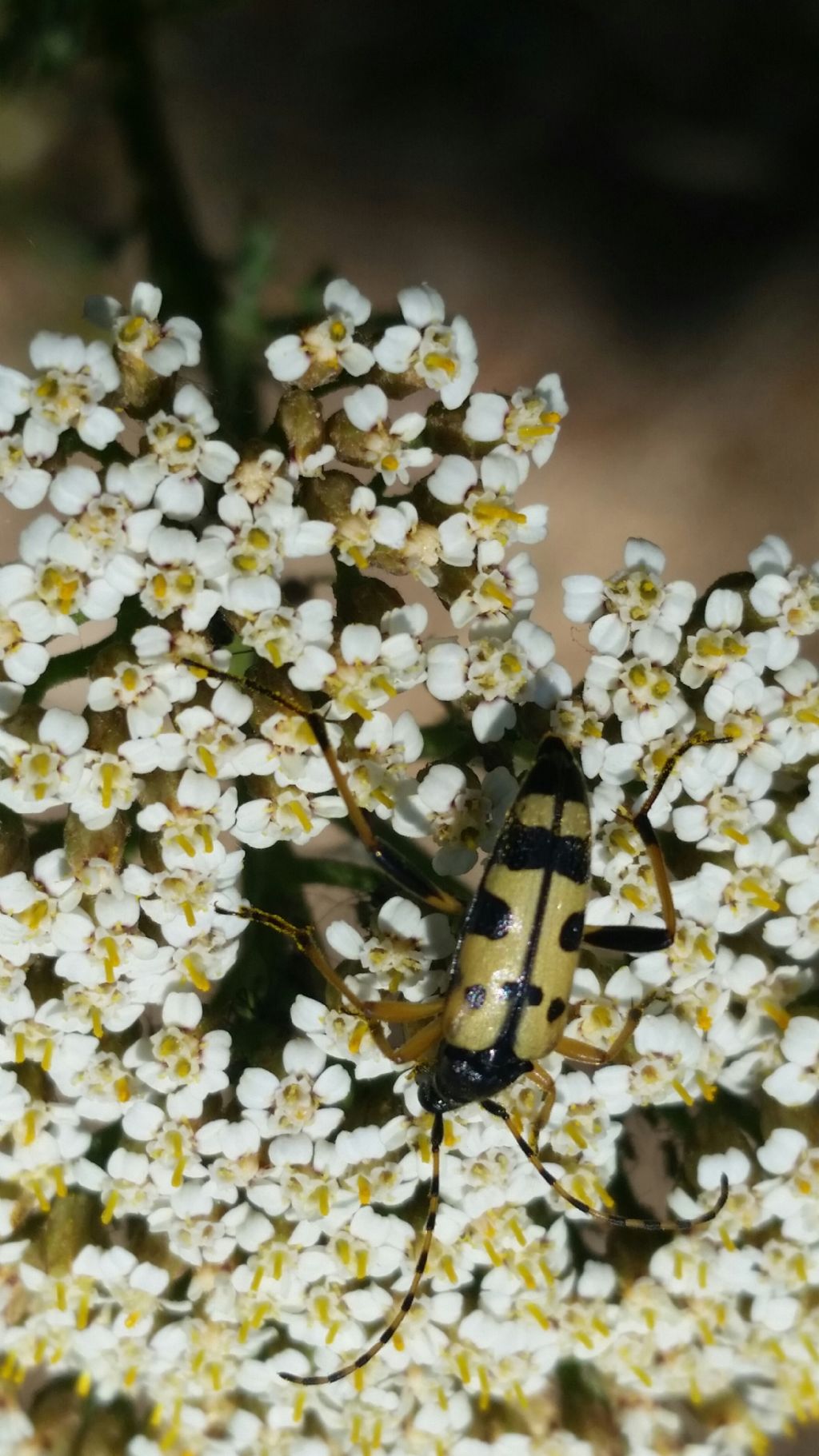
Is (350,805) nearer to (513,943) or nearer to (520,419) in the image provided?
(513,943)

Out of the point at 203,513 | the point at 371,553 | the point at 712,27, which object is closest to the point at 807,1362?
the point at 371,553

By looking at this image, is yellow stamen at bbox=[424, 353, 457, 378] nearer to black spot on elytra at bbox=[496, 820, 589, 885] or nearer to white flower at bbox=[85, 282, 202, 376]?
white flower at bbox=[85, 282, 202, 376]

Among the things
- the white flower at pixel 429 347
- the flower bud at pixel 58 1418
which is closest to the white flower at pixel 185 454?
the white flower at pixel 429 347

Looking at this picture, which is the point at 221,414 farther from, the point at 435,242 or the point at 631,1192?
the point at 631,1192

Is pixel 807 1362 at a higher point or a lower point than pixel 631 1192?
lower

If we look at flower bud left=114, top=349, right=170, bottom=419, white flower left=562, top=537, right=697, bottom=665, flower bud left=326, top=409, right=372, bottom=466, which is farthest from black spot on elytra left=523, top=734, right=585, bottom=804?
flower bud left=114, top=349, right=170, bottom=419

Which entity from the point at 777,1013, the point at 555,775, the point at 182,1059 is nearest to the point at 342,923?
the point at 182,1059
